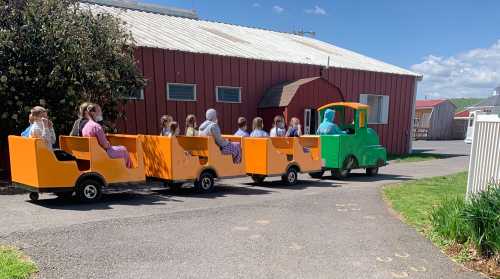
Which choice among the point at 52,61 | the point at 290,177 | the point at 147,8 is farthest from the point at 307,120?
the point at 147,8

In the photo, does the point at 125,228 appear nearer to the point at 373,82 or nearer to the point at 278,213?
the point at 278,213

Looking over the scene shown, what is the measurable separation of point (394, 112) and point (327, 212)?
14.9m

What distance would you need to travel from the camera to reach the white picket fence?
17.5 ft

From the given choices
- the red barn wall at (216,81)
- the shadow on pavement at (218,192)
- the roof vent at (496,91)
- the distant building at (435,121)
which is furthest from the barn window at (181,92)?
the distant building at (435,121)

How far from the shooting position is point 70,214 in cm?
627

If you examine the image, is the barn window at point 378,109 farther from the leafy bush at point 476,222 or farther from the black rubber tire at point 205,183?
the leafy bush at point 476,222

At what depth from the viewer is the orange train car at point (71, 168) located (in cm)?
670

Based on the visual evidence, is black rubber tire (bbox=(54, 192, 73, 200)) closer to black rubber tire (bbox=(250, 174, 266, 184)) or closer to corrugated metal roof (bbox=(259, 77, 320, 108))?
black rubber tire (bbox=(250, 174, 266, 184))

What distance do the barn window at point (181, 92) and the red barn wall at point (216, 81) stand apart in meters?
0.16

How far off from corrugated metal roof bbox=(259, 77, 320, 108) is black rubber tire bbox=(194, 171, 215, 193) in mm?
6324

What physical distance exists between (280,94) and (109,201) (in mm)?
8719

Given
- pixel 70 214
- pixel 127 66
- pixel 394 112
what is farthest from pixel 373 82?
pixel 70 214

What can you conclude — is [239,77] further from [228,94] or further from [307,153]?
[307,153]

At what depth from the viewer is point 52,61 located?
8.80 meters
